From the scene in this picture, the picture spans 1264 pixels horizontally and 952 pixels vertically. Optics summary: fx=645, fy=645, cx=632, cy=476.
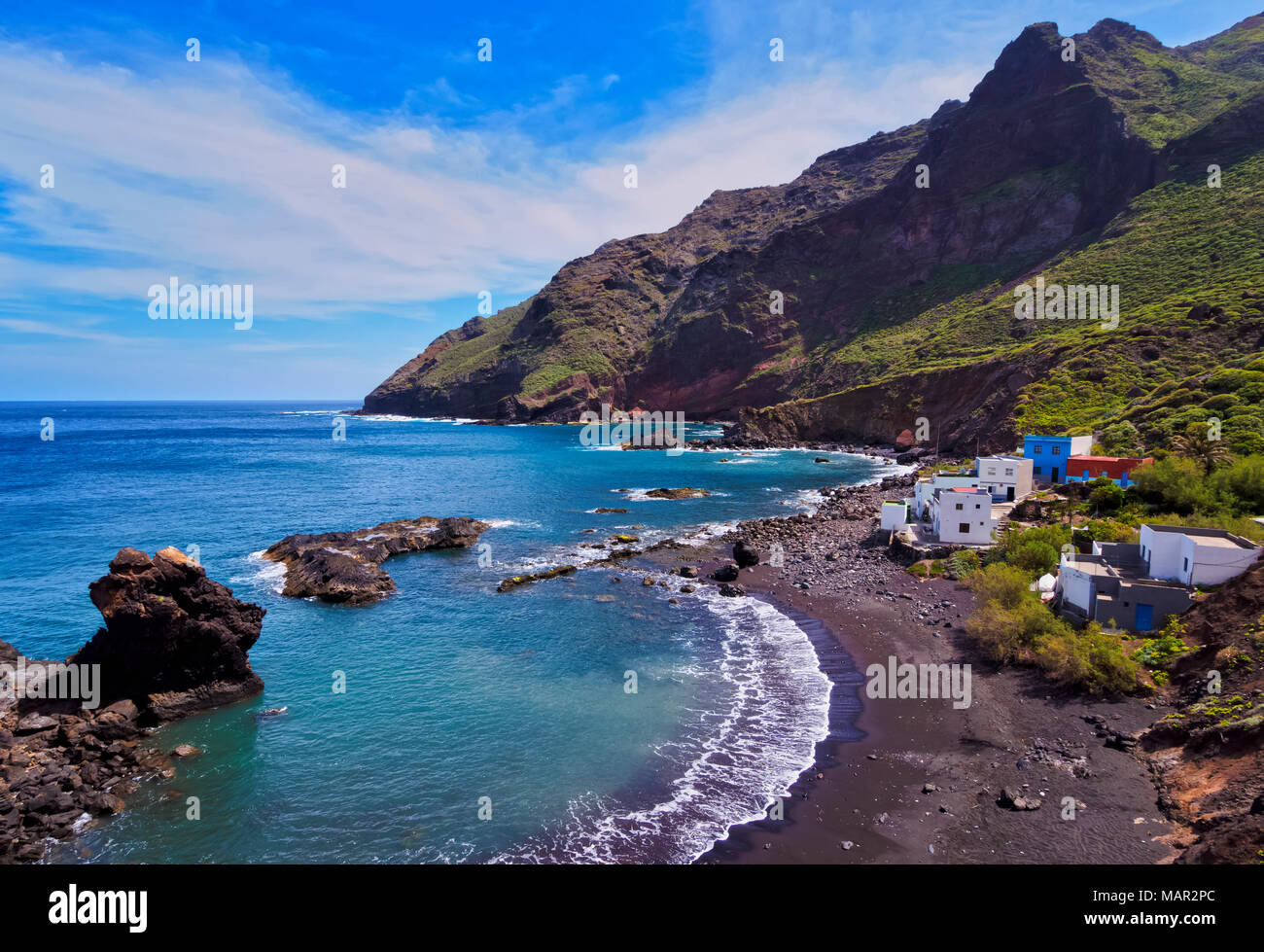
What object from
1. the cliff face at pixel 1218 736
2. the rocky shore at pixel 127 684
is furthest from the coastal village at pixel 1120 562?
the rocky shore at pixel 127 684

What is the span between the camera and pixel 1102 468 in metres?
46.0

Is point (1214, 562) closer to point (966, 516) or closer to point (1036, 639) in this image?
point (1036, 639)

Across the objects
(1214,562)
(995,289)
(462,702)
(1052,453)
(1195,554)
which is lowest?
(462,702)

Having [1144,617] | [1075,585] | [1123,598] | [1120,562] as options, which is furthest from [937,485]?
[1144,617]

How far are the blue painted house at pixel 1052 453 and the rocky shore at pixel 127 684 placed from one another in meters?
55.1

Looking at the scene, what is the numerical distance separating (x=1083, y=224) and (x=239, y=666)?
146 metres

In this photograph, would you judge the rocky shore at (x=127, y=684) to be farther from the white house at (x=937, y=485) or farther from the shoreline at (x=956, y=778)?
the white house at (x=937, y=485)

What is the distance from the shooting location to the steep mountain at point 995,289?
2798 inches

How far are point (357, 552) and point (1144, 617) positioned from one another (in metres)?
42.3

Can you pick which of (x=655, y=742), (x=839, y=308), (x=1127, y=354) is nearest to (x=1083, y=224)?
(x=839, y=308)

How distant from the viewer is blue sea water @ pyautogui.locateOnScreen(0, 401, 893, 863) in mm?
17109

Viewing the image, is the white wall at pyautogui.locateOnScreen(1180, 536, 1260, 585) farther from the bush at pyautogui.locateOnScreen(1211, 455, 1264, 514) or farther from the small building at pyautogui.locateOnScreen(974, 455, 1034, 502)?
the small building at pyautogui.locateOnScreen(974, 455, 1034, 502)

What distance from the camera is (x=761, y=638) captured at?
29.7 metres
